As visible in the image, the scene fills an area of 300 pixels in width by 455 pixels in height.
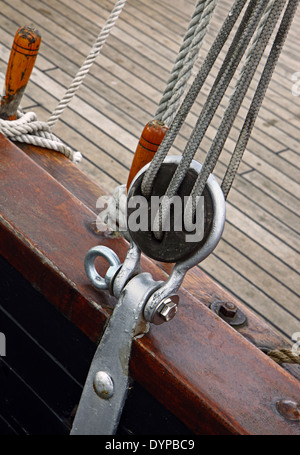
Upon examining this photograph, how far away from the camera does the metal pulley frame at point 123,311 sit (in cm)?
82

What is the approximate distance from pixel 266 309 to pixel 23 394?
107 centimetres

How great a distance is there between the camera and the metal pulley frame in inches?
32.3

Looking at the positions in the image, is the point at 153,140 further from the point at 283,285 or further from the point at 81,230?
the point at 283,285

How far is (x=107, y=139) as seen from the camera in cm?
263

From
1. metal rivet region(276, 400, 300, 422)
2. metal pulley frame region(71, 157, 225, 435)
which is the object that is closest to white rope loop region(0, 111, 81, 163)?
metal pulley frame region(71, 157, 225, 435)

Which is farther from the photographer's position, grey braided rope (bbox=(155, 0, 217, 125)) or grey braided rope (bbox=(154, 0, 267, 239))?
grey braided rope (bbox=(155, 0, 217, 125))

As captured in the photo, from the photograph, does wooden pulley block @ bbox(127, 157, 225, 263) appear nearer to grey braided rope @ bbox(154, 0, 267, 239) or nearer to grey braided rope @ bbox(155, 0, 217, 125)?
grey braided rope @ bbox(154, 0, 267, 239)

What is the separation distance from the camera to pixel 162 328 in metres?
0.89

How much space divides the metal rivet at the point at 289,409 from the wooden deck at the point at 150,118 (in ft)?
3.83

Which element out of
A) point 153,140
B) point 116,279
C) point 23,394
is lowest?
point 23,394

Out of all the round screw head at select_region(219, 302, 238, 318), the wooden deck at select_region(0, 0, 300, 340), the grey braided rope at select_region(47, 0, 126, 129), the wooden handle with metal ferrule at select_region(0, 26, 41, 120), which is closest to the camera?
the round screw head at select_region(219, 302, 238, 318)

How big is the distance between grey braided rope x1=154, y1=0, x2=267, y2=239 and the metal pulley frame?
2 centimetres

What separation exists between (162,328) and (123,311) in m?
0.08
